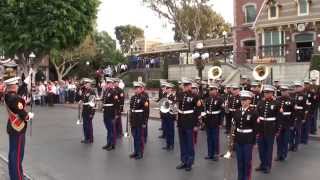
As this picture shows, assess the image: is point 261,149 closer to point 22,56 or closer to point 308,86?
point 308,86

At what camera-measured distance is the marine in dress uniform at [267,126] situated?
11.7m

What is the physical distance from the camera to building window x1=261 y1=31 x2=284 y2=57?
35.0 metres

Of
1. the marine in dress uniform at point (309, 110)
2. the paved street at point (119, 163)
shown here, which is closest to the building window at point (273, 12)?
the paved street at point (119, 163)

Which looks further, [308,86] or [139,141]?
[308,86]

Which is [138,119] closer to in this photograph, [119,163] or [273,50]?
[119,163]

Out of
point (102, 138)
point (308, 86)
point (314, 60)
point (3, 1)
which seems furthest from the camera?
point (3, 1)

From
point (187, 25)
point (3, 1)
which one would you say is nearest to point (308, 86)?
point (3, 1)

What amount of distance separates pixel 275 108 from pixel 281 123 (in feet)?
2.88

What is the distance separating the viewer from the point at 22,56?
1517 inches

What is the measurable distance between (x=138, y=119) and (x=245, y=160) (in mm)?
4057

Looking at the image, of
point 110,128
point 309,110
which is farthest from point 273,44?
point 110,128

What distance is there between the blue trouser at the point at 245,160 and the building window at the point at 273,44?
25527mm

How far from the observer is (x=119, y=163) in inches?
493

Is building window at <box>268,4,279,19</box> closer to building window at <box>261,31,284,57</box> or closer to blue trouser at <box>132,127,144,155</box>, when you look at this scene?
building window at <box>261,31,284,57</box>
